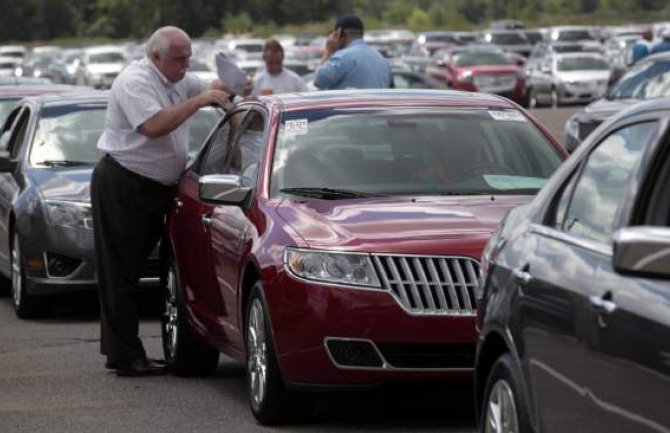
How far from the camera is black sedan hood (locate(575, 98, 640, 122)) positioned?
21516 millimetres

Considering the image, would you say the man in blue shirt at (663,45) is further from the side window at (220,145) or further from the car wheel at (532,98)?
the car wheel at (532,98)

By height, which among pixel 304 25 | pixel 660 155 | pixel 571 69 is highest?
pixel 660 155

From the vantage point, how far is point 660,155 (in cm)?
570

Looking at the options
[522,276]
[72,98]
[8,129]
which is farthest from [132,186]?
[8,129]

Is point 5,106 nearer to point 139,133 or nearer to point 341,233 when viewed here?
point 139,133

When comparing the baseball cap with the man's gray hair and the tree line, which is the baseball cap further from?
the tree line

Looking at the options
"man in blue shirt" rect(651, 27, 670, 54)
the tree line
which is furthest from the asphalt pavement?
the tree line

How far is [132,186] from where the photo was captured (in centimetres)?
1118

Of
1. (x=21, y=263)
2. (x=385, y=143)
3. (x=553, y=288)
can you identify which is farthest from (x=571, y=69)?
(x=553, y=288)

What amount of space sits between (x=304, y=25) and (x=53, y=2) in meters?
17.8

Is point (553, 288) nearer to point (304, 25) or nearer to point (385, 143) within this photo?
point (385, 143)

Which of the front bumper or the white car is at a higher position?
the front bumper

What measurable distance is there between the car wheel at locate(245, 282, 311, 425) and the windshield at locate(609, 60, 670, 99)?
40.4ft

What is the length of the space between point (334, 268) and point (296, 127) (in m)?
1.55
